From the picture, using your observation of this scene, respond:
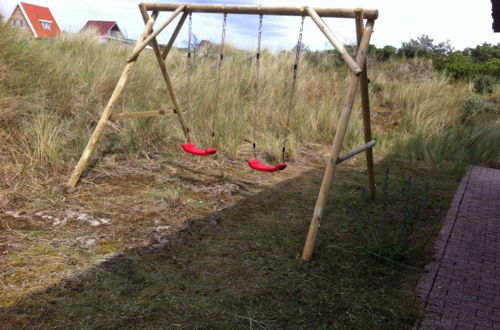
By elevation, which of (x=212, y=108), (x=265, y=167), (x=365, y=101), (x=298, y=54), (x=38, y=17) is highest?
(x=38, y=17)

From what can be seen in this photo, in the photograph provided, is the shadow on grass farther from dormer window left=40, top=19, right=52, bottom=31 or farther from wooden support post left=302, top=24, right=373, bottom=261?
dormer window left=40, top=19, right=52, bottom=31

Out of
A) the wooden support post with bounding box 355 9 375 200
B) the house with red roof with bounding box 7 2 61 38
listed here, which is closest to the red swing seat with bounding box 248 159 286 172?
the wooden support post with bounding box 355 9 375 200

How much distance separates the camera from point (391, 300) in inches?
103

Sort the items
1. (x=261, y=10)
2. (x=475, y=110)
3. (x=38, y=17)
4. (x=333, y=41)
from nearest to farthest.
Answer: (x=333, y=41), (x=261, y=10), (x=475, y=110), (x=38, y=17)

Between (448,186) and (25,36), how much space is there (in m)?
5.66

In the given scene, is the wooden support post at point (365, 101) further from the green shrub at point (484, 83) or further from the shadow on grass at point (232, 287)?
the green shrub at point (484, 83)

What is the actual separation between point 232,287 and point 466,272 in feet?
4.92

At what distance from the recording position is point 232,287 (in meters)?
2.68

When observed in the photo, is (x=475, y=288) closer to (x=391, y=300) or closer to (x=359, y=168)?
(x=391, y=300)

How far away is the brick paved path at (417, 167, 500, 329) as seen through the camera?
2.42 m

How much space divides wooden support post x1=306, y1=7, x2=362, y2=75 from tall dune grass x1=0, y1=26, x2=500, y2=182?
7.10 ft

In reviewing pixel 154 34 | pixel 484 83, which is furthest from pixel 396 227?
pixel 484 83

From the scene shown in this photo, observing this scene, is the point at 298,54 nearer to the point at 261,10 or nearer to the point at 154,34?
the point at 261,10

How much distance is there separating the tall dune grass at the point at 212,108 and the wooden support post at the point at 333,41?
2164 mm
